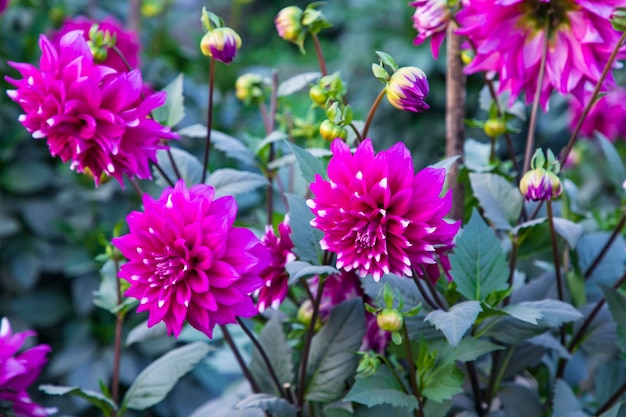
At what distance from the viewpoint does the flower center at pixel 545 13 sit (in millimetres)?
790

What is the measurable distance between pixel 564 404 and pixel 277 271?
12.3 inches

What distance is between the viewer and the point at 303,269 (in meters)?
0.66

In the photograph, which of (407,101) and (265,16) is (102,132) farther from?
(265,16)

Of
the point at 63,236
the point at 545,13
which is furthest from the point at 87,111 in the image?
the point at 63,236

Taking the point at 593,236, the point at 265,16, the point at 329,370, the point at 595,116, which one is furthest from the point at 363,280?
the point at 265,16

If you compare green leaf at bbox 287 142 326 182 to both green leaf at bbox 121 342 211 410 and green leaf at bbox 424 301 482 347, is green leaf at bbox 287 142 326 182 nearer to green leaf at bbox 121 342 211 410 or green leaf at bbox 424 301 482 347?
green leaf at bbox 424 301 482 347

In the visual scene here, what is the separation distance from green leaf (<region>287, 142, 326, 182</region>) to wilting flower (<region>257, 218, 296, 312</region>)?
0.07 metres

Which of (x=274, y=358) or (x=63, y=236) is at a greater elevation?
(x=274, y=358)

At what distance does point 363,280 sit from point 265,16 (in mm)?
5110

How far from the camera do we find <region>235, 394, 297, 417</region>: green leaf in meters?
0.70

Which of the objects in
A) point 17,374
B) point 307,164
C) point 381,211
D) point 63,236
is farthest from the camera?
point 63,236

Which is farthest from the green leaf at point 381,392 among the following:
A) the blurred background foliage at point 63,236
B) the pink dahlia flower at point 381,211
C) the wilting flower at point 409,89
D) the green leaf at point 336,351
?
the blurred background foliage at point 63,236

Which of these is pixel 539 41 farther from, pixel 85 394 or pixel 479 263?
pixel 85 394

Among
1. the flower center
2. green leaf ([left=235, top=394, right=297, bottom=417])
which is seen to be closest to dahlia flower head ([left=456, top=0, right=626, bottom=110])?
the flower center
